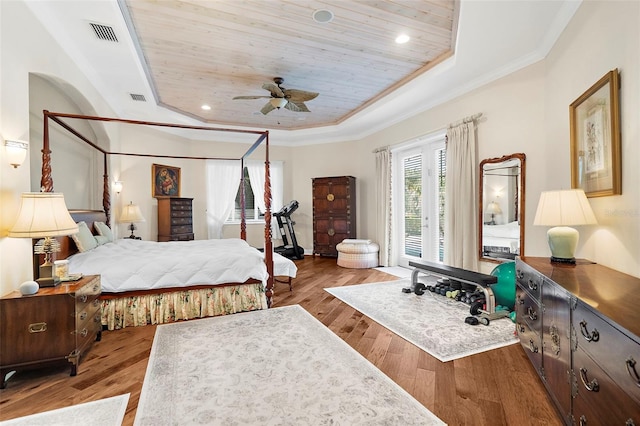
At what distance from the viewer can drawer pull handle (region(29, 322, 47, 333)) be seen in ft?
6.68

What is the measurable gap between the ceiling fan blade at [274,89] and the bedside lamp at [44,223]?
8.06 feet

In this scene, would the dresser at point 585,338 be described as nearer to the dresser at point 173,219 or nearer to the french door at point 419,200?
the french door at point 419,200

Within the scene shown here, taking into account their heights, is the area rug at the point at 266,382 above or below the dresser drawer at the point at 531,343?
below

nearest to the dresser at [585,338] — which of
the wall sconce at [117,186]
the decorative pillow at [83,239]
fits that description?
the decorative pillow at [83,239]

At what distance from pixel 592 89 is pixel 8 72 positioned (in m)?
4.29

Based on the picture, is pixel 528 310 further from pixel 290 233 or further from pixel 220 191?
pixel 220 191

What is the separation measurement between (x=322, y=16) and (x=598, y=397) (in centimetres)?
325

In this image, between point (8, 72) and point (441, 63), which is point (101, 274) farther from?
point (441, 63)

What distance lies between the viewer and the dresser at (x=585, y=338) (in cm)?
102

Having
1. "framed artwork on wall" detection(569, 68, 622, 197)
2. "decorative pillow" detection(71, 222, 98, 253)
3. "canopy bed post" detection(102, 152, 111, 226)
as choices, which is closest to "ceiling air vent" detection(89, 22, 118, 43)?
"decorative pillow" detection(71, 222, 98, 253)

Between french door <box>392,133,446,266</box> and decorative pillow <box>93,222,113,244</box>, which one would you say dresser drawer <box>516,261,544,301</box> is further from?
decorative pillow <box>93,222,113,244</box>

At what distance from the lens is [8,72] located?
2158 millimetres

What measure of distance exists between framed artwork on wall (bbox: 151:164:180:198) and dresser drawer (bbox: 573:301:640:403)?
21.1 feet

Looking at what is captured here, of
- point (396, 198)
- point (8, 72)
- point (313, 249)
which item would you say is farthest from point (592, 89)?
point (313, 249)
